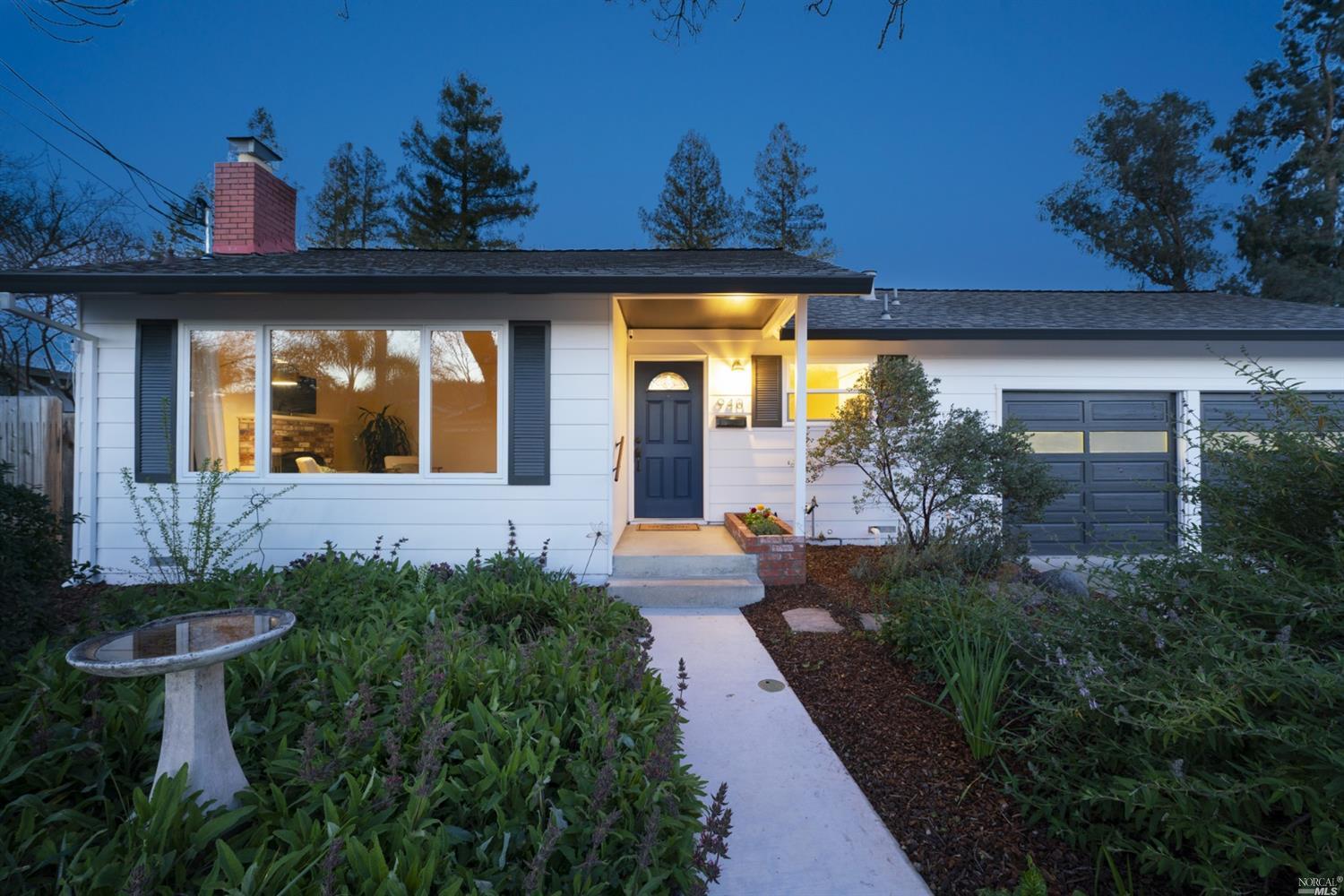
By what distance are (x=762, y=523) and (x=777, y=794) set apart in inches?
152

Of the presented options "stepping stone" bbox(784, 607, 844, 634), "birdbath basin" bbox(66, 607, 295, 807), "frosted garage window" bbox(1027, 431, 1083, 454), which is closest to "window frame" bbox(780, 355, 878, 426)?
"frosted garage window" bbox(1027, 431, 1083, 454)

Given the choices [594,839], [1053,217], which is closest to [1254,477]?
[594,839]

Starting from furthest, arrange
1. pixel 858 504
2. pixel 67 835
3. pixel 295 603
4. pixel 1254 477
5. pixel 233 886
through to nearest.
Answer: pixel 858 504, pixel 295 603, pixel 1254 477, pixel 67 835, pixel 233 886

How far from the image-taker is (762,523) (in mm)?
6270

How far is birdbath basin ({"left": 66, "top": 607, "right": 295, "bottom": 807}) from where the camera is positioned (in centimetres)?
162

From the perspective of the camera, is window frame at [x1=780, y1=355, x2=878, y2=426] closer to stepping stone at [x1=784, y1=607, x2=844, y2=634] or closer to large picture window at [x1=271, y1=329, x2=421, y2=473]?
stepping stone at [x1=784, y1=607, x2=844, y2=634]

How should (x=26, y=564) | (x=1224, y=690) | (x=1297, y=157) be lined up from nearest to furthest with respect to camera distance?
1. (x=1224, y=690)
2. (x=26, y=564)
3. (x=1297, y=157)

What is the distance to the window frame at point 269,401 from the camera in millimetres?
5664

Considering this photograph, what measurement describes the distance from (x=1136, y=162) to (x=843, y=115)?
28.0ft

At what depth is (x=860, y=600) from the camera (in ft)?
17.1

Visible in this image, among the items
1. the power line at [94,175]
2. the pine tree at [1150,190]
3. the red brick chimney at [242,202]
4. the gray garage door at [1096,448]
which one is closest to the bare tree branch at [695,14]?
the gray garage door at [1096,448]

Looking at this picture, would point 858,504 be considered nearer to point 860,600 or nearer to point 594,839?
point 860,600

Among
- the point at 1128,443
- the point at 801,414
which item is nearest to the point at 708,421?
the point at 801,414

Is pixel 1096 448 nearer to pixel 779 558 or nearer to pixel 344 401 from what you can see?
pixel 779 558
